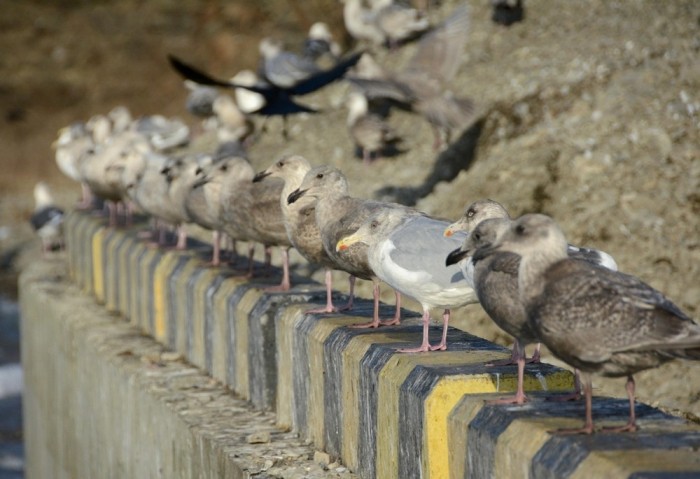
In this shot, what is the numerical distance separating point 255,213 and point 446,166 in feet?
29.2

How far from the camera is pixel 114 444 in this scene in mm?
9602

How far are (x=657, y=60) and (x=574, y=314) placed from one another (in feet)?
42.0

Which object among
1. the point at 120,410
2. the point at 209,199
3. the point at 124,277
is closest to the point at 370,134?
the point at 124,277

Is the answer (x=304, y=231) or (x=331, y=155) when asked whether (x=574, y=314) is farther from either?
(x=331, y=155)

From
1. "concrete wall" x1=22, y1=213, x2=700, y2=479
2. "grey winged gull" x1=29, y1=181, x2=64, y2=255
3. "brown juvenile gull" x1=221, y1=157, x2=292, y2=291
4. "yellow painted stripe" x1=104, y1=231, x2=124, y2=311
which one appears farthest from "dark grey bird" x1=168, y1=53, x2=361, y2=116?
"grey winged gull" x1=29, y1=181, x2=64, y2=255

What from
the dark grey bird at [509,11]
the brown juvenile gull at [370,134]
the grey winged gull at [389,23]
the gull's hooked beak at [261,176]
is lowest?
the gull's hooked beak at [261,176]

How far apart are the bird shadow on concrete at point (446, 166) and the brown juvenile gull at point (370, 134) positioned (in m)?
0.91

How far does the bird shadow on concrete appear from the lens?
55.6 ft

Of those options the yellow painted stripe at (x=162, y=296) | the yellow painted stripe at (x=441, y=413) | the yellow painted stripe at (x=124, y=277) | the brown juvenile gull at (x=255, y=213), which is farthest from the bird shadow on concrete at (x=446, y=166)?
the yellow painted stripe at (x=441, y=413)

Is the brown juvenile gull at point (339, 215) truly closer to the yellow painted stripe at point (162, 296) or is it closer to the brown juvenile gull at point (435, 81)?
the yellow painted stripe at point (162, 296)

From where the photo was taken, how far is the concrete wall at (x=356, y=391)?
4.54 meters

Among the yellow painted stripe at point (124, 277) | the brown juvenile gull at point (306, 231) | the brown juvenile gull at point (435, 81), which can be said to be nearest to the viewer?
the brown juvenile gull at point (306, 231)

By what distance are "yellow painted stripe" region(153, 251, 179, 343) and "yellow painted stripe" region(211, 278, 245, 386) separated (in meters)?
1.42

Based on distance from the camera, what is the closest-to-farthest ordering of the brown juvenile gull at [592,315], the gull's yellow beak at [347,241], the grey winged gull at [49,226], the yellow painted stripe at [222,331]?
the brown juvenile gull at [592,315]
the gull's yellow beak at [347,241]
the yellow painted stripe at [222,331]
the grey winged gull at [49,226]
